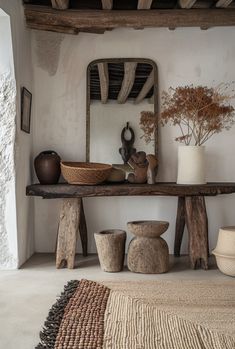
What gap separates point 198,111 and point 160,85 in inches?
20.7

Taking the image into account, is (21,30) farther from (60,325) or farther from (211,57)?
(60,325)

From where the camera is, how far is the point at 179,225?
4359mm

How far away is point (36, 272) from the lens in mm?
3760

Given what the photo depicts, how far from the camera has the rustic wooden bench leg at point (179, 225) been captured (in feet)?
14.2

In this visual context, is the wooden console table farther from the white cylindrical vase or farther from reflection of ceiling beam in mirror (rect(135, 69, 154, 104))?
reflection of ceiling beam in mirror (rect(135, 69, 154, 104))

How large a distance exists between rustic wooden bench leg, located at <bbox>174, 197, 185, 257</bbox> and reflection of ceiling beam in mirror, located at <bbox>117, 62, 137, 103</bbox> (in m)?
1.14

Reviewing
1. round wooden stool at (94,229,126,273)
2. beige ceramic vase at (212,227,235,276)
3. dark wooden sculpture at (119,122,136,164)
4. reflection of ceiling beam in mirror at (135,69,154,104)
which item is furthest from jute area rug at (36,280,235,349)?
reflection of ceiling beam in mirror at (135,69,154,104)

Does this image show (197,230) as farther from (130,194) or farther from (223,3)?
(223,3)

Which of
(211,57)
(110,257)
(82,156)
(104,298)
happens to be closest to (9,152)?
(82,156)

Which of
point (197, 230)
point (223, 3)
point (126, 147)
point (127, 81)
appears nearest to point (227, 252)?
point (197, 230)

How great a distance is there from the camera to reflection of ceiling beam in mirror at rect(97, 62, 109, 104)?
4.41 meters

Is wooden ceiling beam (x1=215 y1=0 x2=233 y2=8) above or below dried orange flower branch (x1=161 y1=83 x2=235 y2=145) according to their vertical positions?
above

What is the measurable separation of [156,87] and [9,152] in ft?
5.28

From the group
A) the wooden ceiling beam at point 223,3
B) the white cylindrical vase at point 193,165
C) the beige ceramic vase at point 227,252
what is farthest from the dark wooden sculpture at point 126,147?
the wooden ceiling beam at point 223,3
